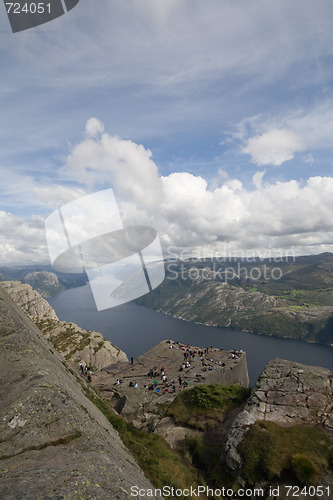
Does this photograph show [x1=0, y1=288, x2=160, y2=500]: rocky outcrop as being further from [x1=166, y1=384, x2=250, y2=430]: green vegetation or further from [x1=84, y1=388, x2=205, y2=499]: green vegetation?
[x1=166, y1=384, x2=250, y2=430]: green vegetation

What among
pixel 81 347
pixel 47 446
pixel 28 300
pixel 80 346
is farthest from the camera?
pixel 28 300

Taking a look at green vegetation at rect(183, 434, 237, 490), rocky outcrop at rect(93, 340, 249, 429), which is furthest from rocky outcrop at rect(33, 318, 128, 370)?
green vegetation at rect(183, 434, 237, 490)

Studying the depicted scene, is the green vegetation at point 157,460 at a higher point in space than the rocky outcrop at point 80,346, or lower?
higher

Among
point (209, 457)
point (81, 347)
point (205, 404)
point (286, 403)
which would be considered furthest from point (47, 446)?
point (81, 347)

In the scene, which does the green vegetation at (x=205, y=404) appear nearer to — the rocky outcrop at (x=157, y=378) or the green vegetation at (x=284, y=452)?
the rocky outcrop at (x=157, y=378)

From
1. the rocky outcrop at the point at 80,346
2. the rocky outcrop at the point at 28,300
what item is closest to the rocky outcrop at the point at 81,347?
the rocky outcrop at the point at 80,346

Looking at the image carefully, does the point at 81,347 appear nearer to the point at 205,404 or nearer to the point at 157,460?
the point at 205,404
